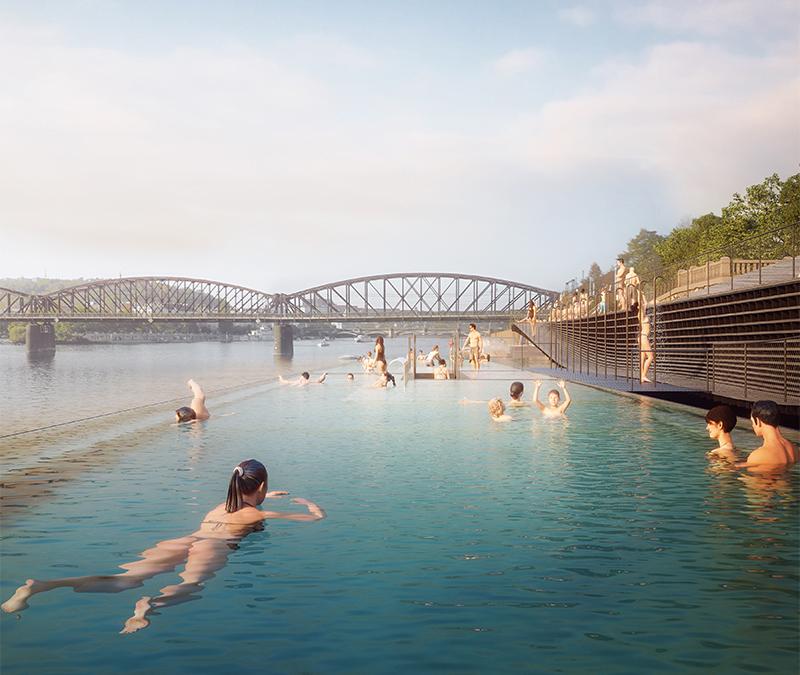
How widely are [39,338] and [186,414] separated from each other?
166 meters

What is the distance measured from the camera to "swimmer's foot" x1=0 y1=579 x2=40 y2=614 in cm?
749

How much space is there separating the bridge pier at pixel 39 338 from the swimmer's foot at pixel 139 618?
171m

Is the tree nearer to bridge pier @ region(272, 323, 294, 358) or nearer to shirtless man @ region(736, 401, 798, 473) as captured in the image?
bridge pier @ region(272, 323, 294, 358)

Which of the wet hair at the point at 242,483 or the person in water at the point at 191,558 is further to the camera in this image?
the wet hair at the point at 242,483

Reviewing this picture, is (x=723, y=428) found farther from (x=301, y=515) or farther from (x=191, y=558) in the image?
(x=191, y=558)

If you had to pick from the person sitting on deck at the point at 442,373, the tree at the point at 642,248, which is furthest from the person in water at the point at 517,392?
the tree at the point at 642,248

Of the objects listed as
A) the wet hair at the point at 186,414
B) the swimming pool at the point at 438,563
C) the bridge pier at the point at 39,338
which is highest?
the bridge pier at the point at 39,338

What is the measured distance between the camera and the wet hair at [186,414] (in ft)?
74.7

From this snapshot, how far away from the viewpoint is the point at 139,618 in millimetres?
7168

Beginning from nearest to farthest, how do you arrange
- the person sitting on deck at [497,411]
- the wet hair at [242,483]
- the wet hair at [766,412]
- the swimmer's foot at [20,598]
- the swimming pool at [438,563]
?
the swimming pool at [438,563]
the swimmer's foot at [20,598]
the wet hair at [242,483]
the wet hair at [766,412]
the person sitting on deck at [497,411]

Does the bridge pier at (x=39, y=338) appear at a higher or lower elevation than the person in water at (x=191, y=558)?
higher

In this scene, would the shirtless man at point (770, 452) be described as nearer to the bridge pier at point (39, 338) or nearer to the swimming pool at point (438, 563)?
the swimming pool at point (438, 563)

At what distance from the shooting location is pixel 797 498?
1215cm

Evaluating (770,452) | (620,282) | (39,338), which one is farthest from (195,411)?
(39,338)
